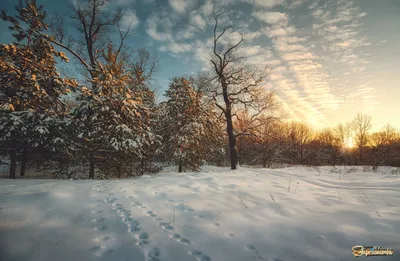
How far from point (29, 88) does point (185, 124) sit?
30.5ft

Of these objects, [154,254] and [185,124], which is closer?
[154,254]

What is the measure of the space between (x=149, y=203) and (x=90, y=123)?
6696 millimetres

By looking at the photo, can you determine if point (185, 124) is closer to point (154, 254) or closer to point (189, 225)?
point (189, 225)

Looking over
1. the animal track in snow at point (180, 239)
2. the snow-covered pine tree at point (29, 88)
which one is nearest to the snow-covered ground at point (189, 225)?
the animal track in snow at point (180, 239)

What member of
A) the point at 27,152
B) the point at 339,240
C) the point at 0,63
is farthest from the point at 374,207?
the point at 27,152

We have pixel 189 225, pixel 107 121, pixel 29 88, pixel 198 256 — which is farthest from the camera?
pixel 107 121

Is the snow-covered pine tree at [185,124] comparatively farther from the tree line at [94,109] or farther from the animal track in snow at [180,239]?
the animal track in snow at [180,239]

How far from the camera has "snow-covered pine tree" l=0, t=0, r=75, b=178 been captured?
619cm

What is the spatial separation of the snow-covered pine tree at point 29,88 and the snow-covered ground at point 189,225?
14.4 feet

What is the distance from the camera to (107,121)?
28.7 ft

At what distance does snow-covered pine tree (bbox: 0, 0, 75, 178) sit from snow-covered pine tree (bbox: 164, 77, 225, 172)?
7519 millimetres

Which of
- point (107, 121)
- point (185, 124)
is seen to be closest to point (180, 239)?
point (107, 121)

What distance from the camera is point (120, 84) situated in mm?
9141

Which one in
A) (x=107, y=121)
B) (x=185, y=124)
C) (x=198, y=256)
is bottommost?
(x=198, y=256)
